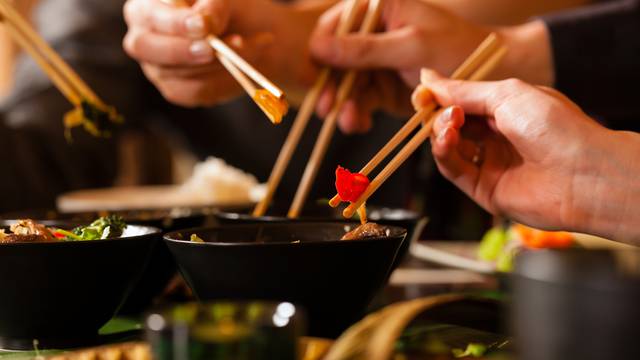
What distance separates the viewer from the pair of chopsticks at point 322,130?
4.44 ft

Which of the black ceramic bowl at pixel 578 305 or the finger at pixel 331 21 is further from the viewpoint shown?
the finger at pixel 331 21

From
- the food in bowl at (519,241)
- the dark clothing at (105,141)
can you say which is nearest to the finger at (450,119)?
the food in bowl at (519,241)

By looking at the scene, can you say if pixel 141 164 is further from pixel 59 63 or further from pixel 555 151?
pixel 555 151

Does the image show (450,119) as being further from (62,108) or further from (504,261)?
(62,108)

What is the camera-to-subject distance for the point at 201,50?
4.71 feet

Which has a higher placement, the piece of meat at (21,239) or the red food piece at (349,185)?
the piece of meat at (21,239)

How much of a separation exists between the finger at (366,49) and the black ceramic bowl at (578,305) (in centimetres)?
105

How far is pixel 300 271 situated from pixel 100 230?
1.05 feet

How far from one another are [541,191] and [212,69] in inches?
27.6

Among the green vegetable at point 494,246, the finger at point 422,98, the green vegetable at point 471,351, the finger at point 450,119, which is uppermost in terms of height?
the finger at point 422,98

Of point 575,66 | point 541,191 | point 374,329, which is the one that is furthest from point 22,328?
point 575,66

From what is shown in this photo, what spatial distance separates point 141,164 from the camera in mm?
5332

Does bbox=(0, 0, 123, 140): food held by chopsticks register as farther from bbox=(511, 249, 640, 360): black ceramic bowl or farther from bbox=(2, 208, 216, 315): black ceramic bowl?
bbox=(511, 249, 640, 360): black ceramic bowl

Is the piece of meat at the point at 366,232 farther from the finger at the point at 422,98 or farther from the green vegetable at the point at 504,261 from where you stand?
the green vegetable at the point at 504,261
